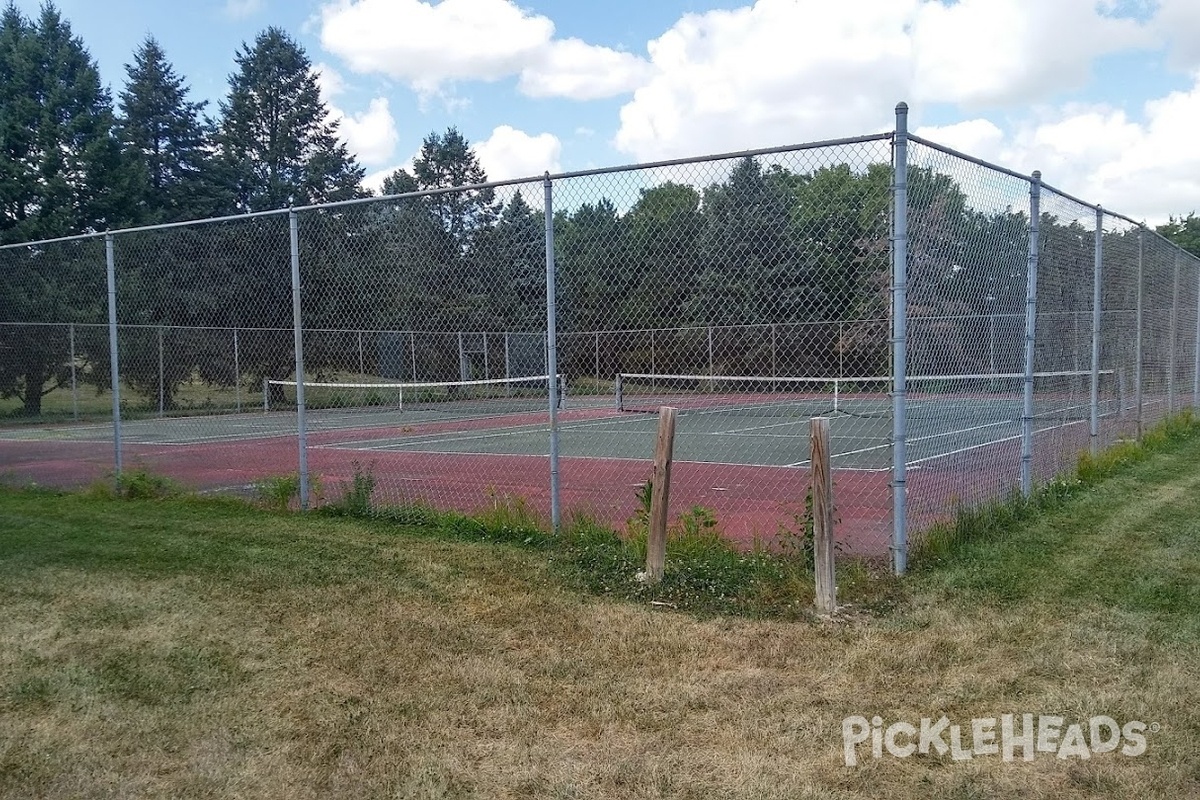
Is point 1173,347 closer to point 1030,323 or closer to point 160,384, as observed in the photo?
point 1030,323

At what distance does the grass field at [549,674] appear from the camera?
3207 millimetres

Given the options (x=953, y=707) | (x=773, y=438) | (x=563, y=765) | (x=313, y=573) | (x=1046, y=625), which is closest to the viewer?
(x=563, y=765)

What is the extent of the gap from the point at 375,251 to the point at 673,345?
3917mm

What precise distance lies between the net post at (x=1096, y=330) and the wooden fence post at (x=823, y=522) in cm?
573

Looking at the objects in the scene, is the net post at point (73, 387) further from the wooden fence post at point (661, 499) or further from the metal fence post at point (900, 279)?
the metal fence post at point (900, 279)

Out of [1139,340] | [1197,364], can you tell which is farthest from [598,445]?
[1197,364]

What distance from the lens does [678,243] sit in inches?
279

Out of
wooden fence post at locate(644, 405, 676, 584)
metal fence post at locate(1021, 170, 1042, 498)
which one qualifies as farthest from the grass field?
metal fence post at locate(1021, 170, 1042, 498)

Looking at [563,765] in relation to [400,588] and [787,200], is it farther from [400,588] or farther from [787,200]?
[787,200]

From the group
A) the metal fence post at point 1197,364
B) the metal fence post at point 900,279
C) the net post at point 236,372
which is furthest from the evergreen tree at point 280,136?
the metal fence post at point 900,279

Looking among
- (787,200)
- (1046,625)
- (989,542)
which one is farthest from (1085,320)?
(1046,625)

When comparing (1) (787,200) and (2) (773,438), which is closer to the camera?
(1) (787,200)

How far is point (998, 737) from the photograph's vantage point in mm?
3422

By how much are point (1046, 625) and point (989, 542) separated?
1843 millimetres
